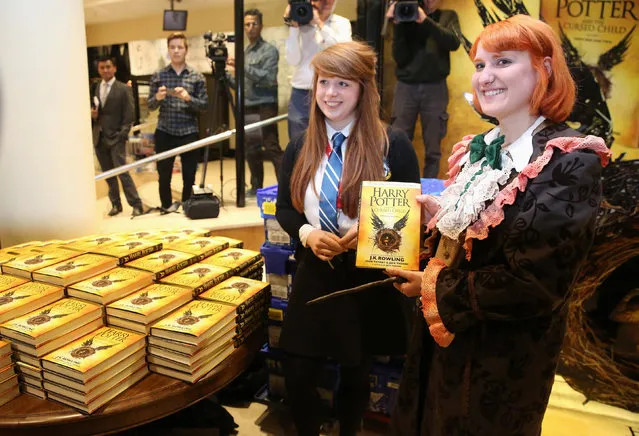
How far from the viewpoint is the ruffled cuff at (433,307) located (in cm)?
108

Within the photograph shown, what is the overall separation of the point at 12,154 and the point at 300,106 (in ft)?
6.37

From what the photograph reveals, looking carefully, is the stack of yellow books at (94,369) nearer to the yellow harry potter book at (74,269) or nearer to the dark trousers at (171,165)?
the yellow harry potter book at (74,269)

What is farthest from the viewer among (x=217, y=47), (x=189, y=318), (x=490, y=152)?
(x=217, y=47)

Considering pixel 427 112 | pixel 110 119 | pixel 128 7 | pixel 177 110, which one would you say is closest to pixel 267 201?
pixel 427 112

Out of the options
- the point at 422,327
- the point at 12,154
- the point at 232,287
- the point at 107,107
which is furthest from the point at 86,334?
the point at 107,107

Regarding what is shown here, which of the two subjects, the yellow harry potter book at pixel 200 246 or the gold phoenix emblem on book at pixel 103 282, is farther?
the yellow harry potter book at pixel 200 246

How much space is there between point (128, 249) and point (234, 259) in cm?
37

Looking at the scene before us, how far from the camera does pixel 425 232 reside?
1282 millimetres

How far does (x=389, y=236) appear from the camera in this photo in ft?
4.04

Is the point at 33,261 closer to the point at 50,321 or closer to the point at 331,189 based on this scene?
the point at 50,321

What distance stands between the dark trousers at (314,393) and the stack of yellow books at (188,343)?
1.01 feet

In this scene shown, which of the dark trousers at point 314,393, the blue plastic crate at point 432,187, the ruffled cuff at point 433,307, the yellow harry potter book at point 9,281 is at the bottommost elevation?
the dark trousers at point 314,393

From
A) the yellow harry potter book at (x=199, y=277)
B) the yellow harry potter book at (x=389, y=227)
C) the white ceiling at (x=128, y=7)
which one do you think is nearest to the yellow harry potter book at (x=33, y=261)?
the yellow harry potter book at (x=199, y=277)

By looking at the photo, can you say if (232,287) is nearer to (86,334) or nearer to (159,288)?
(159,288)
